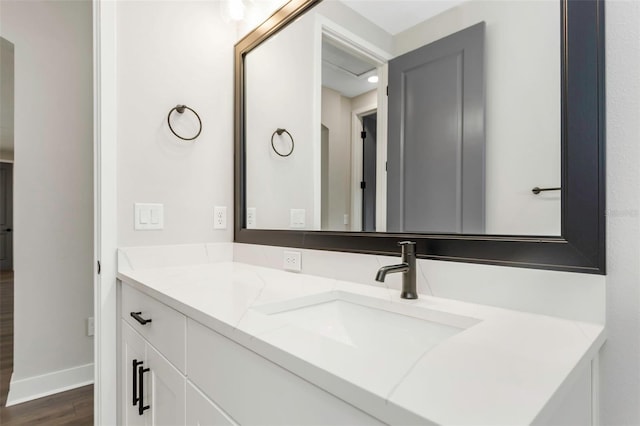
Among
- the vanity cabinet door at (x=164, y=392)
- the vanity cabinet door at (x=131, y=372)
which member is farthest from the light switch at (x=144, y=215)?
the vanity cabinet door at (x=164, y=392)

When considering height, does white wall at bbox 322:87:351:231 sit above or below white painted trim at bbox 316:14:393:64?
below

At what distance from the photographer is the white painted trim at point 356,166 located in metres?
1.20

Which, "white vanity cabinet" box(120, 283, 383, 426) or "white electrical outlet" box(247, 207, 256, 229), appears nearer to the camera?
"white vanity cabinet" box(120, 283, 383, 426)

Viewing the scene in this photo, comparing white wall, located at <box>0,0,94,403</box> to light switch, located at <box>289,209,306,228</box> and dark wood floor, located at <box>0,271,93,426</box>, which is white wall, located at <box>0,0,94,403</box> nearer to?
dark wood floor, located at <box>0,271,93,426</box>

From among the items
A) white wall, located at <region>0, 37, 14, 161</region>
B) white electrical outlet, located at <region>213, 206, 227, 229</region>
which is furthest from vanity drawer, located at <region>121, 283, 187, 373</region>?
white wall, located at <region>0, 37, 14, 161</region>

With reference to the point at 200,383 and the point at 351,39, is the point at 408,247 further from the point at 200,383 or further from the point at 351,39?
the point at 351,39

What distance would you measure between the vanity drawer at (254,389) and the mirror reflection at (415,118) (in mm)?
596

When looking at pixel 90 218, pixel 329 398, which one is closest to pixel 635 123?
pixel 329 398

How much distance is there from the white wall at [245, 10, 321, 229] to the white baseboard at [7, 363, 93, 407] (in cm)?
166

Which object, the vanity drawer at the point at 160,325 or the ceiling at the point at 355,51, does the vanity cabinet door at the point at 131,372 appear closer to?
the vanity drawer at the point at 160,325

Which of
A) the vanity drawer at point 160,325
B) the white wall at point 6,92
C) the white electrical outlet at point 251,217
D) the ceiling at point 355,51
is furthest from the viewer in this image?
the white wall at point 6,92

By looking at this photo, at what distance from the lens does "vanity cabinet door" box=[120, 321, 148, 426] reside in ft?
3.79

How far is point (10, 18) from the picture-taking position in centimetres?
194

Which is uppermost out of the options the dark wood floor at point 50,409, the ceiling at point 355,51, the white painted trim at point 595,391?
the ceiling at point 355,51
